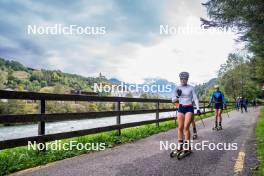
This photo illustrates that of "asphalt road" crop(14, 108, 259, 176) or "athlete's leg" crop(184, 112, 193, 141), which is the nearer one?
"asphalt road" crop(14, 108, 259, 176)

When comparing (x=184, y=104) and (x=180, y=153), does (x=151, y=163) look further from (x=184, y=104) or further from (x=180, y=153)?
(x=184, y=104)

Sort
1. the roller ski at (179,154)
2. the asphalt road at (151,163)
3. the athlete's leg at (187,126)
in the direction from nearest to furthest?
the asphalt road at (151,163), the roller ski at (179,154), the athlete's leg at (187,126)

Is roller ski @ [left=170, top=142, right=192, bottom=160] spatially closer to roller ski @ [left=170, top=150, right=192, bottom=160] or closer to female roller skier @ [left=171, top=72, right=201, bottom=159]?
roller ski @ [left=170, top=150, right=192, bottom=160]

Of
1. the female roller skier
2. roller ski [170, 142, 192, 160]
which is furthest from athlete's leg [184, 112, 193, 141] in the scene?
roller ski [170, 142, 192, 160]

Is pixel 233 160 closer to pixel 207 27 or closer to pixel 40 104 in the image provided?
pixel 40 104

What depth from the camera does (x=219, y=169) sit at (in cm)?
616

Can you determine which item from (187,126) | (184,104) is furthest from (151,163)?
(184,104)

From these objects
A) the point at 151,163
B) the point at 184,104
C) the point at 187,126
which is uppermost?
the point at 184,104

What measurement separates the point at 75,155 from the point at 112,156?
0.96 meters

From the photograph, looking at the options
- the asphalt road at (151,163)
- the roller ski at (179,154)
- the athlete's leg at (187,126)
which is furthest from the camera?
the athlete's leg at (187,126)

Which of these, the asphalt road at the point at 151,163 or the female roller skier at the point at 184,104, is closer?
the asphalt road at the point at 151,163

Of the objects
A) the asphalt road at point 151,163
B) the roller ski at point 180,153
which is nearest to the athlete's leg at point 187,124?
the roller ski at point 180,153

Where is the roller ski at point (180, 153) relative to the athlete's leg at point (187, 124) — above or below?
below

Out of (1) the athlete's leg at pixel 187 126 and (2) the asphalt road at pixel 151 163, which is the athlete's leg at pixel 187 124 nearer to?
(1) the athlete's leg at pixel 187 126
